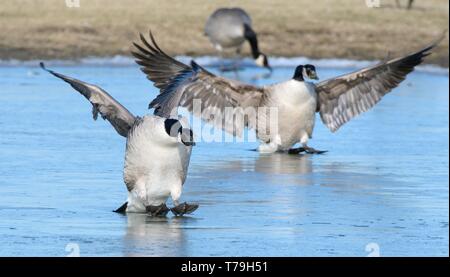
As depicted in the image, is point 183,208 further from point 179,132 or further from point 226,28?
point 226,28

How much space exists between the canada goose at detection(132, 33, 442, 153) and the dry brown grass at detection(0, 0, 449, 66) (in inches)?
310

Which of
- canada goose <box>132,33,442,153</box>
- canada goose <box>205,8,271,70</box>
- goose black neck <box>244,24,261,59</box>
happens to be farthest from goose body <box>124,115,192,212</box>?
canada goose <box>205,8,271,70</box>

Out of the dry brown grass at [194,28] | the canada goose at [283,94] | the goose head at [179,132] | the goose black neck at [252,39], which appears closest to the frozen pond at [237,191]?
the canada goose at [283,94]

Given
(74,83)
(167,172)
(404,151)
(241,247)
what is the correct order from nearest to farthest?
(241,247) → (167,172) → (74,83) → (404,151)

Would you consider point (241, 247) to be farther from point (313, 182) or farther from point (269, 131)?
point (269, 131)

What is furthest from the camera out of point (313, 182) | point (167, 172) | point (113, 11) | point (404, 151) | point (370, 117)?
point (113, 11)

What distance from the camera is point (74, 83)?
9711mm

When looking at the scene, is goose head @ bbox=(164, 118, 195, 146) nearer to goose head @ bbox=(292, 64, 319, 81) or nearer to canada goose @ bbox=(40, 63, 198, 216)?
canada goose @ bbox=(40, 63, 198, 216)

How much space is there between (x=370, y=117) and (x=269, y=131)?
2.91 m

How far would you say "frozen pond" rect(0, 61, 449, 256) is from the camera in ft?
26.6

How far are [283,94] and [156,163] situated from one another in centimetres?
446

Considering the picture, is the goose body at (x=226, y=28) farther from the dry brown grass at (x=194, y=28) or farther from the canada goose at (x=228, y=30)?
the dry brown grass at (x=194, y=28)
